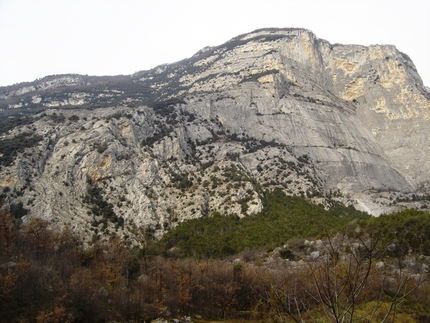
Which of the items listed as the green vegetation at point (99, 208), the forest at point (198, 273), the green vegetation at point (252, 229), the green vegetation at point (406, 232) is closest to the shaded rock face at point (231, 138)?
the green vegetation at point (99, 208)

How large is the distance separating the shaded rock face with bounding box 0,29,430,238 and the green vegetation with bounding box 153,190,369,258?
2557mm

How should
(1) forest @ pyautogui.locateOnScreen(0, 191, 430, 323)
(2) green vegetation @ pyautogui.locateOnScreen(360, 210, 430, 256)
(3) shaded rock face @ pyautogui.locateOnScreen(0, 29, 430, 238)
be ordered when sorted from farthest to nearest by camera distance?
(3) shaded rock face @ pyautogui.locateOnScreen(0, 29, 430, 238)
(2) green vegetation @ pyautogui.locateOnScreen(360, 210, 430, 256)
(1) forest @ pyautogui.locateOnScreen(0, 191, 430, 323)

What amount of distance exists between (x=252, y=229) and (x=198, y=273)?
15831 mm

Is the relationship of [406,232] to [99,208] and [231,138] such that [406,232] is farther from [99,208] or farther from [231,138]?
[231,138]

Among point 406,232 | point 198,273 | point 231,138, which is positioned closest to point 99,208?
point 198,273

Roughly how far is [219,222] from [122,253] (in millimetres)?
17901

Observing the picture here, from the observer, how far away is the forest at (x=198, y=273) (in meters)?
22.8

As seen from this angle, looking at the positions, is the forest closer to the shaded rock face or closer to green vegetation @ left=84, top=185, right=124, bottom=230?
green vegetation @ left=84, top=185, right=124, bottom=230

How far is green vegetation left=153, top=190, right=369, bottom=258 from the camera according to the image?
43281 millimetres

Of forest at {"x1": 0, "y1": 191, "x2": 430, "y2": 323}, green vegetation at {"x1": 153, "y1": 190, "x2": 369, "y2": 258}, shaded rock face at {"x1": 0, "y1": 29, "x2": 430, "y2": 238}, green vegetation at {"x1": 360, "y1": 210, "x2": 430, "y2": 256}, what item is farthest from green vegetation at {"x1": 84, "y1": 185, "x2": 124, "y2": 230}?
green vegetation at {"x1": 360, "y1": 210, "x2": 430, "y2": 256}

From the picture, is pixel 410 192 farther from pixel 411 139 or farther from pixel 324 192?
pixel 324 192

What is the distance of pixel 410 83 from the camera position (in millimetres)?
86688

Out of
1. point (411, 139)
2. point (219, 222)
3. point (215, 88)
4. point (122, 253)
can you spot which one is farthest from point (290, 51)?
point (122, 253)

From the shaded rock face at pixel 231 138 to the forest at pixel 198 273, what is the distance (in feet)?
26.3
